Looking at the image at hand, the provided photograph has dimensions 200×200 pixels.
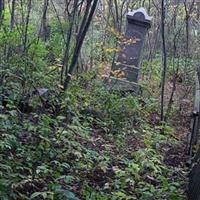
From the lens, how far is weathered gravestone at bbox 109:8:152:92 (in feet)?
35.8

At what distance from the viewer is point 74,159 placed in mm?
4699

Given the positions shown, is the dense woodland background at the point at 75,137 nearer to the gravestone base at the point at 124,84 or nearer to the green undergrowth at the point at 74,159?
the green undergrowth at the point at 74,159

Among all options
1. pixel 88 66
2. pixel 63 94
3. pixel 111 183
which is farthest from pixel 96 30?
pixel 111 183

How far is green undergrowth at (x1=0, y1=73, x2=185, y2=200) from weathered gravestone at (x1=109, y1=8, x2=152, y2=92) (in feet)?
12.9

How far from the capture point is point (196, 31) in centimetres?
1852

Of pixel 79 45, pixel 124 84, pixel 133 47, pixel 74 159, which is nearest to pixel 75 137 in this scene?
pixel 74 159

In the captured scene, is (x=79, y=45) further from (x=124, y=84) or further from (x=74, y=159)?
(x=124, y=84)

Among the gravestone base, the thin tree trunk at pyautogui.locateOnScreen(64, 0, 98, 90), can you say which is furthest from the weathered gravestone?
the thin tree trunk at pyautogui.locateOnScreen(64, 0, 98, 90)

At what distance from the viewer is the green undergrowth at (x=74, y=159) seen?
3.62m

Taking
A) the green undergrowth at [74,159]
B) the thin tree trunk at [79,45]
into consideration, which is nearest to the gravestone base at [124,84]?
the green undergrowth at [74,159]

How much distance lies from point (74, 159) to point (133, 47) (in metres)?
6.96

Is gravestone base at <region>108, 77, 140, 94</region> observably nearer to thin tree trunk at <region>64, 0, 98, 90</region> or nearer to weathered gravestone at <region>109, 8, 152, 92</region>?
weathered gravestone at <region>109, 8, 152, 92</region>

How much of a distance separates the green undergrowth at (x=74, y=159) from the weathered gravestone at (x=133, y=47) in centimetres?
394

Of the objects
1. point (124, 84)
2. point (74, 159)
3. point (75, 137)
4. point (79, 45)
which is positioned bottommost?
point (74, 159)
